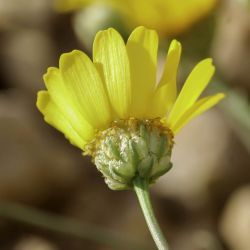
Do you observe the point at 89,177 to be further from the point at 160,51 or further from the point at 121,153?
the point at 121,153

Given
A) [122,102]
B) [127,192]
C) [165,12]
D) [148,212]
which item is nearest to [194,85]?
[122,102]

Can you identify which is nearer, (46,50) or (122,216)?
(122,216)

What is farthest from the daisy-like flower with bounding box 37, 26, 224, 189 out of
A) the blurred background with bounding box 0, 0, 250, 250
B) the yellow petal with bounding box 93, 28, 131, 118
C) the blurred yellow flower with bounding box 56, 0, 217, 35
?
the blurred background with bounding box 0, 0, 250, 250

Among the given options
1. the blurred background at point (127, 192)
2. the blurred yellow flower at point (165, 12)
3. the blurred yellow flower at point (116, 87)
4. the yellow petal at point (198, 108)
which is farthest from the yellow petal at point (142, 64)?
the blurred background at point (127, 192)

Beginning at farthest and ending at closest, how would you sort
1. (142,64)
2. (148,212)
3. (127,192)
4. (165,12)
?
1. (127,192)
2. (165,12)
3. (142,64)
4. (148,212)

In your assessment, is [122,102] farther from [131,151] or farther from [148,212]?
[148,212]

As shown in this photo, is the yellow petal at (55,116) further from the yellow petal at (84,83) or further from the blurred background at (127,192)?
the blurred background at (127,192)

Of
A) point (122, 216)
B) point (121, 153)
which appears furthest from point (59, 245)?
point (121, 153)

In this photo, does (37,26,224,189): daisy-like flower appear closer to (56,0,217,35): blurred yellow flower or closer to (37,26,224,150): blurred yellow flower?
(37,26,224,150): blurred yellow flower
